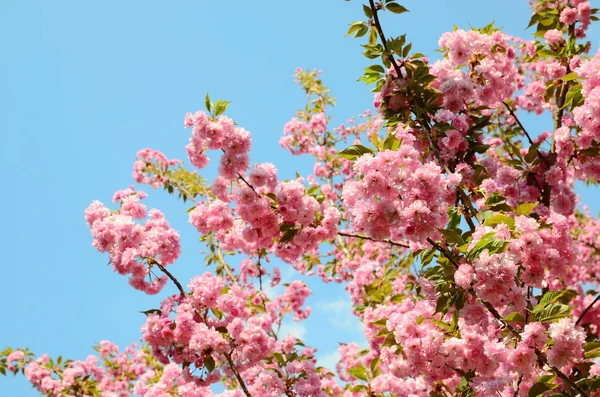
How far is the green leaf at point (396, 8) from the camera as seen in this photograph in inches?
147

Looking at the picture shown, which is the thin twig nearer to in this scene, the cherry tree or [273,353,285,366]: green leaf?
the cherry tree

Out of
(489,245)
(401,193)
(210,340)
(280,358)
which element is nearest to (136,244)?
(210,340)

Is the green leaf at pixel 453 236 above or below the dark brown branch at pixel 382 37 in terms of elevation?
below

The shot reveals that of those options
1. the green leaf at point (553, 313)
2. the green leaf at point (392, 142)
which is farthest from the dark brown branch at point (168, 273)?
the green leaf at point (553, 313)

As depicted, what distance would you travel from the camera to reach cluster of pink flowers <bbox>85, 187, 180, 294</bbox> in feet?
13.0

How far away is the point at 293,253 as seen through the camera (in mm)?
4117

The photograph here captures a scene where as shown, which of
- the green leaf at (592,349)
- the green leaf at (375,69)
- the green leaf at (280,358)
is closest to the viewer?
the green leaf at (592,349)

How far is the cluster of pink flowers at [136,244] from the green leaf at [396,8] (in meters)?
2.50

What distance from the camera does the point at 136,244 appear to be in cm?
402

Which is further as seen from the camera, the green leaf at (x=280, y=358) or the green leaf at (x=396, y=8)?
the green leaf at (x=280, y=358)

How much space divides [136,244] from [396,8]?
2796 mm

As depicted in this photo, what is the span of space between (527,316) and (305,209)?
1.81m

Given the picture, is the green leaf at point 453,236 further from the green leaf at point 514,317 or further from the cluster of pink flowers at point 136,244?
the cluster of pink flowers at point 136,244

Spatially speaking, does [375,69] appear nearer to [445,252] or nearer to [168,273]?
[445,252]
